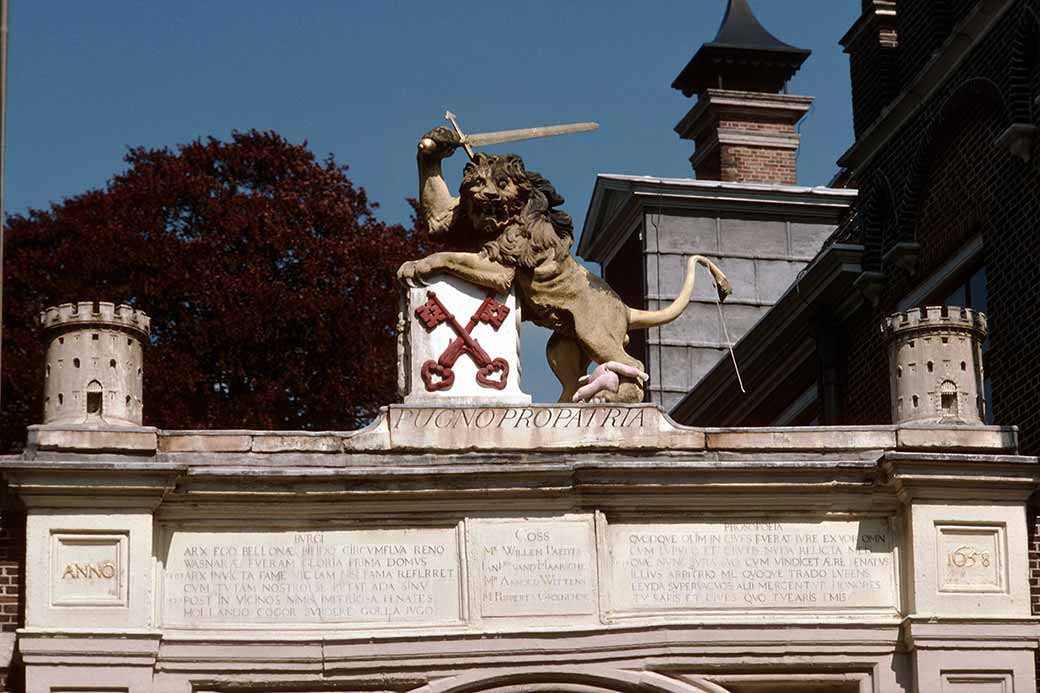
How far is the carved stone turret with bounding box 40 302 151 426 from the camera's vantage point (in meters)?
20.6

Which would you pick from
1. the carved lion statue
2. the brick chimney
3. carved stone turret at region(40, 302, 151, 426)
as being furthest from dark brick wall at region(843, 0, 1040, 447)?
carved stone turret at region(40, 302, 151, 426)

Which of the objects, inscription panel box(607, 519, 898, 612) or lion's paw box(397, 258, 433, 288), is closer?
inscription panel box(607, 519, 898, 612)

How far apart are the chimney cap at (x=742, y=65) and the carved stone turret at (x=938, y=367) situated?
16.1 meters

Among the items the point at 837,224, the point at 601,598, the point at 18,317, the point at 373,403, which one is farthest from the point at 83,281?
the point at 601,598

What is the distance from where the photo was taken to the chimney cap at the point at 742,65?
36.9 meters

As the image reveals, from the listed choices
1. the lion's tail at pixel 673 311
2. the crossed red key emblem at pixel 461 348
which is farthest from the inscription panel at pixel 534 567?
the lion's tail at pixel 673 311

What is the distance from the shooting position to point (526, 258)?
21.7 m

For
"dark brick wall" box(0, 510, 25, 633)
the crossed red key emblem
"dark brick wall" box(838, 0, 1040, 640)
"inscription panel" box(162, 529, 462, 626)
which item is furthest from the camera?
"dark brick wall" box(838, 0, 1040, 640)

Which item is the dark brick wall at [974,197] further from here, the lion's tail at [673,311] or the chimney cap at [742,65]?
the chimney cap at [742,65]

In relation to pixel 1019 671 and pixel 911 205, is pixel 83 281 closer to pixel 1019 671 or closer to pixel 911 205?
pixel 911 205

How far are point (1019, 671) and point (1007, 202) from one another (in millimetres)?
6021

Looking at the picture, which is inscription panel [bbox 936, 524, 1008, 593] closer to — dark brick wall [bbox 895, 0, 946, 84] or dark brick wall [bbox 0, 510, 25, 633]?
dark brick wall [bbox 0, 510, 25, 633]

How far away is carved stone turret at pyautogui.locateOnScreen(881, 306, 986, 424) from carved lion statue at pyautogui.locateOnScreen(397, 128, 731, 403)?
1.95 meters

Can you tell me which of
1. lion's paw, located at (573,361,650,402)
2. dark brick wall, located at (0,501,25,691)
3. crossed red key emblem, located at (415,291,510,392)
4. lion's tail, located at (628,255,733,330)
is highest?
lion's tail, located at (628,255,733,330)
